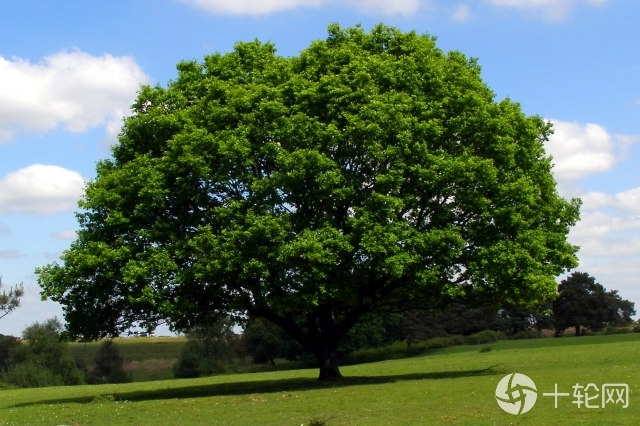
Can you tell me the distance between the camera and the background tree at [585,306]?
105 m

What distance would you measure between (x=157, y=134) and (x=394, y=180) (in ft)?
41.7

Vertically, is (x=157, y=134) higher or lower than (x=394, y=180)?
higher

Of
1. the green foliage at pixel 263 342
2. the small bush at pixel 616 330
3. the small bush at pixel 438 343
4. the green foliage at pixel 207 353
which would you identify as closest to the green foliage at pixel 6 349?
the green foliage at pixel 207 353

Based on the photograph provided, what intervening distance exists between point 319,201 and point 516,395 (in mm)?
13018

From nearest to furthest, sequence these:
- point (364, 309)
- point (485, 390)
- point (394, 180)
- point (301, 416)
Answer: point (301, 416)
point (485, 390)
point (394, 180)
point (364, 309)

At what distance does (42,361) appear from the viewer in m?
88.3

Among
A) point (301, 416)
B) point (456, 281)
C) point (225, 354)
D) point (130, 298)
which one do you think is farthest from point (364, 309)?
point (225, 354)

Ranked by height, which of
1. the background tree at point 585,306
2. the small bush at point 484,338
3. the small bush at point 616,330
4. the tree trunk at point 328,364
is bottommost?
the tree trunk at point 328,364

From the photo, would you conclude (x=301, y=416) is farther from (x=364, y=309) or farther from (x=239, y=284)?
(x=364, y=309)

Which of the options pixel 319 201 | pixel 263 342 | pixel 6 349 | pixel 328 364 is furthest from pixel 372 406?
pixel 6 349

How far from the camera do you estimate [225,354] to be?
325ft

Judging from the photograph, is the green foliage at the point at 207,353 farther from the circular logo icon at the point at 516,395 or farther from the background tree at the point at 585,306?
the circular logo icon at the point at 516,395

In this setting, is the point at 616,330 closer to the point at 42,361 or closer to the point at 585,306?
the point at 585,306

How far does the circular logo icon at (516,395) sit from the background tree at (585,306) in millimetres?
77928
